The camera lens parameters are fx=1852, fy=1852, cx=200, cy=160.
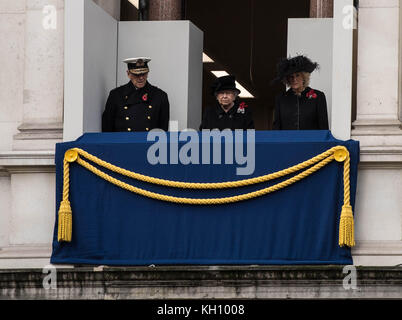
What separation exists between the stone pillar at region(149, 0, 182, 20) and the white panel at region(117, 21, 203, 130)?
1.05m

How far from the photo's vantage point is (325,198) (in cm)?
2636

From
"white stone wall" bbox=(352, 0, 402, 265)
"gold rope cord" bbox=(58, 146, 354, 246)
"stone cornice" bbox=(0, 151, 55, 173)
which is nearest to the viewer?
"gold rope cord" bbox=(58, 146, 354, 246)

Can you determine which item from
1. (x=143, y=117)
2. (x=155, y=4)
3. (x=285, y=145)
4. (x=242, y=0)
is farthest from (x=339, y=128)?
(x=242, y=0)

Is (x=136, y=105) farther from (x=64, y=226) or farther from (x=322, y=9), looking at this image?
(x=322, y=9)

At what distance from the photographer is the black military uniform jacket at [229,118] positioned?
27344 mm

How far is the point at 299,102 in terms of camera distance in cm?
2736

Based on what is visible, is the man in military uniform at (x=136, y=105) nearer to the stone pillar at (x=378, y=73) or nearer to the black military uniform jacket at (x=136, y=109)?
the black military uniform jacket at (x=136, y=109)

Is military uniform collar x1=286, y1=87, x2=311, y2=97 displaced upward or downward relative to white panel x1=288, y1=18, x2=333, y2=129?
downward

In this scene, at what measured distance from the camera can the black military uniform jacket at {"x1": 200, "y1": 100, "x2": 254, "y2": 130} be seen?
2734 centimetres

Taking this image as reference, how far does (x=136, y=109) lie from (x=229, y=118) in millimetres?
1526

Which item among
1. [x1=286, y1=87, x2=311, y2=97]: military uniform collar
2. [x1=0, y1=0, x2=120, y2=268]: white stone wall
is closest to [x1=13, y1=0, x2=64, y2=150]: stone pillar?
[x1=0, y1=0, x2=120, y2=268]: white stone wall

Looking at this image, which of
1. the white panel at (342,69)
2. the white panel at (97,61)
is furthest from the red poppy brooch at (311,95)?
the white panel at (97,61)

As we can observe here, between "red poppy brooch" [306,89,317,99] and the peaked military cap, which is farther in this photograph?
the peaked military cap

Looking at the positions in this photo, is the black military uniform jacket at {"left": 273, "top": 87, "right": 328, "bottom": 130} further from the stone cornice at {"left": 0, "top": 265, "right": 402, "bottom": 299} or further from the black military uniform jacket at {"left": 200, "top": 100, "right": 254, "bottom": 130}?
the stone cornice at {"left": 0, "top": 265, "right": 402, "bottom": 299}
